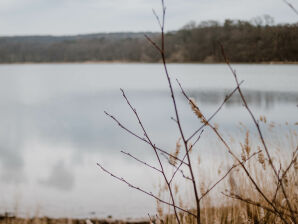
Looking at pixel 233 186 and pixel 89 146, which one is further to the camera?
pixel 89 146

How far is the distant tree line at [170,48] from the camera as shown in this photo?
384 cm

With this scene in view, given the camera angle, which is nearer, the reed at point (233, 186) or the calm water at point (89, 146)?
the reed at point (233, 186)

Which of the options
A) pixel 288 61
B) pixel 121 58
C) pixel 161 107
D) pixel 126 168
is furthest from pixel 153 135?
pixel 121 58

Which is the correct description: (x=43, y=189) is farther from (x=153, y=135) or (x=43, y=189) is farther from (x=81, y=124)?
(x=81, y=124)

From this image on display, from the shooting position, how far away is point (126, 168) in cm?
788

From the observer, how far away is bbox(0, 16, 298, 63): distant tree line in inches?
151

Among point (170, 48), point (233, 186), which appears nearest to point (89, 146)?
point (233, 186)

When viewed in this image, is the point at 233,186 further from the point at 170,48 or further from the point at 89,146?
the point at 170,48

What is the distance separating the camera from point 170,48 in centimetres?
2630

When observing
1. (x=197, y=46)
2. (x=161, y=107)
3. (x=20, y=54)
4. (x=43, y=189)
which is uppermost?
(x=20, y=54)

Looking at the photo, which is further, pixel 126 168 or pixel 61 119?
pixel 61 119

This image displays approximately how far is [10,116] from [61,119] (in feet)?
9.29

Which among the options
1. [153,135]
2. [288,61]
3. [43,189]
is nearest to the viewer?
[288,61]

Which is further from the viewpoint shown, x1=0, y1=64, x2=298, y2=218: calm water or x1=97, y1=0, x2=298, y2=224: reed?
x1=0, y1=64, x2=298, y2=218: calm water
